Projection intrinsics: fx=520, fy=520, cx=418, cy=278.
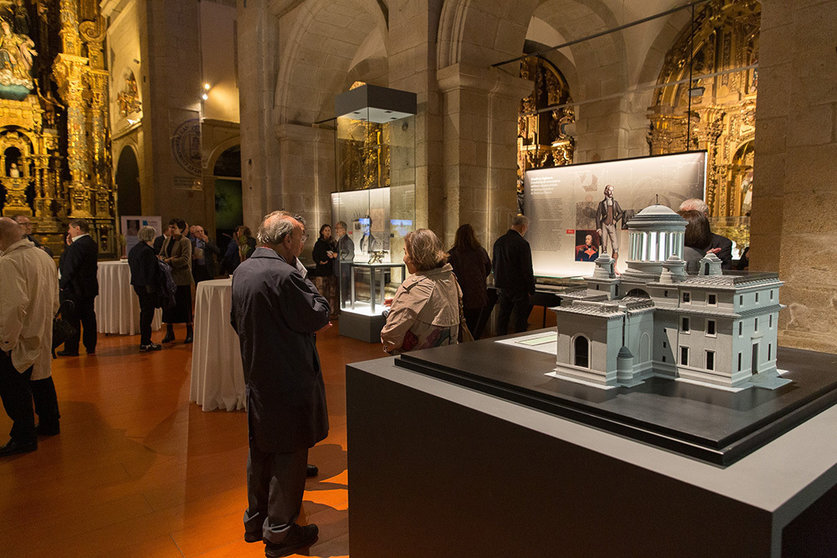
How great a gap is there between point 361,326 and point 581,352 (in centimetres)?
647

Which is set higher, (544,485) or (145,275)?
(145,275)

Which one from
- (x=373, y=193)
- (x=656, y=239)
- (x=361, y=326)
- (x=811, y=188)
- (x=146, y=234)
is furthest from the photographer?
(x=373, y=193)

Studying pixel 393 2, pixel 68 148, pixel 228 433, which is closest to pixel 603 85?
pixel 393 2

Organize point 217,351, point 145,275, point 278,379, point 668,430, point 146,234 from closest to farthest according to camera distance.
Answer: point 668,430 < point 278,379 < point 217,351 < point 146,234 < point 145,275

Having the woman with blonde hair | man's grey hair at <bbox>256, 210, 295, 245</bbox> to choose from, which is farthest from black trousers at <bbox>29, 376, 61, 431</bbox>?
the woman with blonde hair

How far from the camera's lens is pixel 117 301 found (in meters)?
8.47

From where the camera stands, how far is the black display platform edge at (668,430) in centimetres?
118

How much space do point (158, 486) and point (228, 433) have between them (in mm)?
890

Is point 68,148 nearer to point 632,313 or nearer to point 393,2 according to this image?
point 393,2

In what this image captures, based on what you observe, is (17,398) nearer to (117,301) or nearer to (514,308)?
(117,301)

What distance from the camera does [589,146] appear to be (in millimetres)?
10914

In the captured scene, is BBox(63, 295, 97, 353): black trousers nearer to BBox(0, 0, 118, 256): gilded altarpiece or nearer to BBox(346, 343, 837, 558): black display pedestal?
BBox(346, 343, 837, 558): black display pedestal

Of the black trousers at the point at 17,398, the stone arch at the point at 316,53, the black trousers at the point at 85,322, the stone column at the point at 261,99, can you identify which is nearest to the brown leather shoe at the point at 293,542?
the black trousers at the point at 17,398

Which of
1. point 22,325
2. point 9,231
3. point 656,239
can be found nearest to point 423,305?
point 656,239
